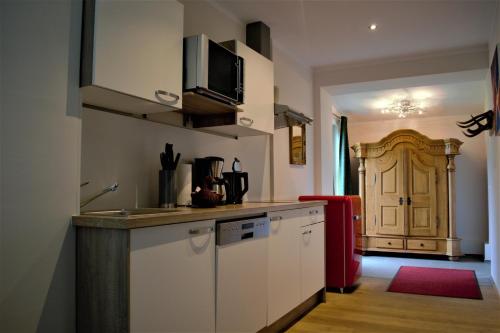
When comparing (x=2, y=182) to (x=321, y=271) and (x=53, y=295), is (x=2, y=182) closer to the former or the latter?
(x=53, y=295)

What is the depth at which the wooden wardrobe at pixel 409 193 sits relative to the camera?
627 centimetres

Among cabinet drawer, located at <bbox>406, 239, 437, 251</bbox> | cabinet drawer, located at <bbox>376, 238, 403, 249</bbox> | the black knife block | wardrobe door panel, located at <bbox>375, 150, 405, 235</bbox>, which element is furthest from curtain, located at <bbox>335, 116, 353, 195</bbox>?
the black knife block

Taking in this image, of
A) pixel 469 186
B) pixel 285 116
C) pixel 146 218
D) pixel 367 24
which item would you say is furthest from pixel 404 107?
pixel 146 218

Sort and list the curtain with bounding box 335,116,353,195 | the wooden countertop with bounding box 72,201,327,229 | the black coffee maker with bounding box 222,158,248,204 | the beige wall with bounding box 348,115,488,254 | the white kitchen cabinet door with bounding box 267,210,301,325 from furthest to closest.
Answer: the curtain with bounding box 335,116,353,195 → the beige wall with bounding box 348,115,488,254 → the black coffee maker with bounding box 222,158,248,204 → the white kitchen cabinet door with bounding box 267,210,301,325 → the wooden countertop with bounding box 72,201,327,229

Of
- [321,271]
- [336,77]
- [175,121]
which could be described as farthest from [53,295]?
[336,77]

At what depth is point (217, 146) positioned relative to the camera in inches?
126

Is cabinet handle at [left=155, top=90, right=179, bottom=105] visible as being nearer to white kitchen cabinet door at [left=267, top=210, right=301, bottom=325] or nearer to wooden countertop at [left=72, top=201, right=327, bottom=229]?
wooden countertop at [left=72, top=201, right=327, bottom=229]

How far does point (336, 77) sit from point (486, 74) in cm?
163

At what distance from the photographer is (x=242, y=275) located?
90.9 inches

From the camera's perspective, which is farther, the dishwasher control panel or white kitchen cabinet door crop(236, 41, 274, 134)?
white kitchen cabinet door crop(236, 41, 274, 134)

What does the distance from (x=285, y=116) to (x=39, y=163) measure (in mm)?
2493

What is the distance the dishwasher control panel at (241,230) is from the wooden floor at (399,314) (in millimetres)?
899

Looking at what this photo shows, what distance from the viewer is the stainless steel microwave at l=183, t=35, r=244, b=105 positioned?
232cm

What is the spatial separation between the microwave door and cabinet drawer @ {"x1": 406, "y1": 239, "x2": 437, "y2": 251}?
4.84m
